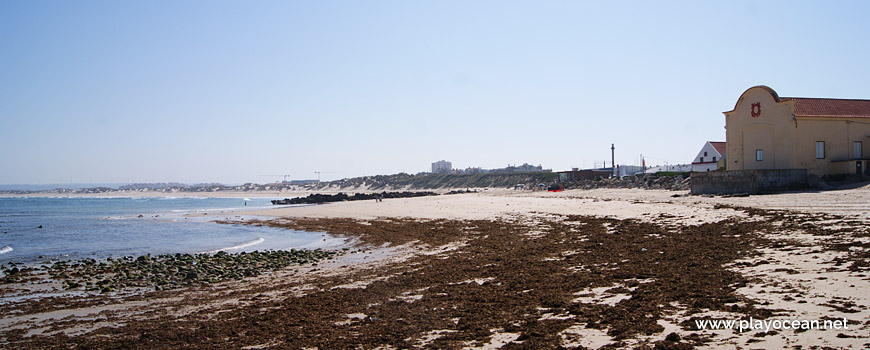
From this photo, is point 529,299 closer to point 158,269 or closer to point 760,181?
point 158,269

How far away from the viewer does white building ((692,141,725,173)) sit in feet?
173

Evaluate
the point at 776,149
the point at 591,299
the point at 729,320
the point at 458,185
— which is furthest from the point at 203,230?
the point at 458,185

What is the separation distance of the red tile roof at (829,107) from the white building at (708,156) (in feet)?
70.4

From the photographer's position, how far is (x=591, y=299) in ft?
24.9

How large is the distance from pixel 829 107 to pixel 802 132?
3443mm

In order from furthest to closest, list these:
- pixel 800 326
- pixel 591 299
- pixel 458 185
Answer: pixel 458 185 < pixel 591 299 < pixel 800 326

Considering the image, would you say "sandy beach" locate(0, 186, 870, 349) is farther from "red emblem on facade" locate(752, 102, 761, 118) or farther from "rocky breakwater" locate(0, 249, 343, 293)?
"red emblem on facade" locate(752, 102, 761, 118)

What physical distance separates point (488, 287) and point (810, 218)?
10635 mm

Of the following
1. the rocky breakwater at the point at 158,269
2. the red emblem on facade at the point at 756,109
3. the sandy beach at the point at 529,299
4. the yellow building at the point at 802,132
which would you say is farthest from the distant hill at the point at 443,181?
the sandy beach at the point at 529,299

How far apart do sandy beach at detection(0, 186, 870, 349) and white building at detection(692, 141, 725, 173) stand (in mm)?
40051

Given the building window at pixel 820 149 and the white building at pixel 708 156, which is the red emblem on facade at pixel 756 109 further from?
the white building at pixel 708 156

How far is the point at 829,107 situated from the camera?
2956cm

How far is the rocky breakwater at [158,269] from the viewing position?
12539 millimetres

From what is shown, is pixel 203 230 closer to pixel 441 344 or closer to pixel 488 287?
pixel 488 287
